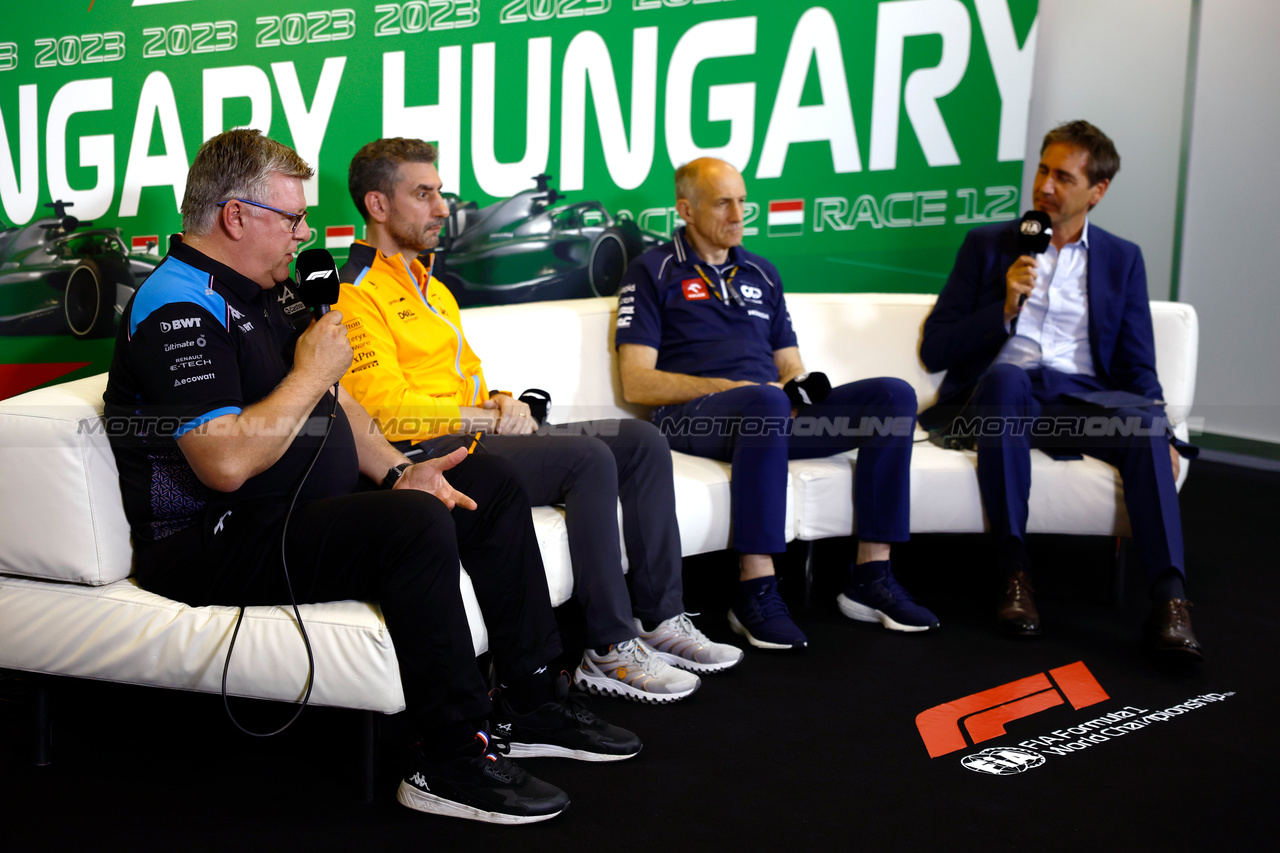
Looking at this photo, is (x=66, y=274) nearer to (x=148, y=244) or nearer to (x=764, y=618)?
(x=148, y=244)

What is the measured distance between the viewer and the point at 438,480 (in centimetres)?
186

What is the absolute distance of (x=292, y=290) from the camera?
6.58ft

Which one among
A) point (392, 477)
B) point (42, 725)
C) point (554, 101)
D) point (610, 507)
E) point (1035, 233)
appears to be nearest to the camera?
point (42, 725)

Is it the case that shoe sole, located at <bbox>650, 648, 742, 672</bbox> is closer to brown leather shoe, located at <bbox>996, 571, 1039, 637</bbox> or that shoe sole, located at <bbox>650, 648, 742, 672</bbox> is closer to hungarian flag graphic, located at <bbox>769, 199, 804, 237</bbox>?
brown leather shoe, located at <bbox>996, 571, 1039, 637</bbox>

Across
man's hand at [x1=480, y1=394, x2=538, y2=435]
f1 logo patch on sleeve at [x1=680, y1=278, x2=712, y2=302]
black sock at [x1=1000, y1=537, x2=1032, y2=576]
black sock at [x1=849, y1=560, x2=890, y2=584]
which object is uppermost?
f1 logo patch on sleeve at [x1=680, y1=278, x2=712, y2=302]

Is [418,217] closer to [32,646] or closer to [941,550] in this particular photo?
[32,646]

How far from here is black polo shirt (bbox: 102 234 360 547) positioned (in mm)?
1572

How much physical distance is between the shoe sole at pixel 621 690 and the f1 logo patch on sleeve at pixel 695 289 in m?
1.18

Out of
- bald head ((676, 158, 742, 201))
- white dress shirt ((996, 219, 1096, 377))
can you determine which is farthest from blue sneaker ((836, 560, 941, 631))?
bald head ((676, 158, 742, 201))

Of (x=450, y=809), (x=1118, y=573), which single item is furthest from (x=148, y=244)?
(x=1118, y=573)

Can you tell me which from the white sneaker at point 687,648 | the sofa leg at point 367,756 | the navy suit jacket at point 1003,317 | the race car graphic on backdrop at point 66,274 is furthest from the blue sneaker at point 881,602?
the race car graphic on backdrop at point 66,274

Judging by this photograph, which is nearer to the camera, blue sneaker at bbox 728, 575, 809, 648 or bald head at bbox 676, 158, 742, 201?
blue sneaker at bbox 728, 575, 809, 648

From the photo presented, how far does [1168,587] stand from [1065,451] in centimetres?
45

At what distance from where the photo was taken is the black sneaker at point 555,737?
6.09ft
